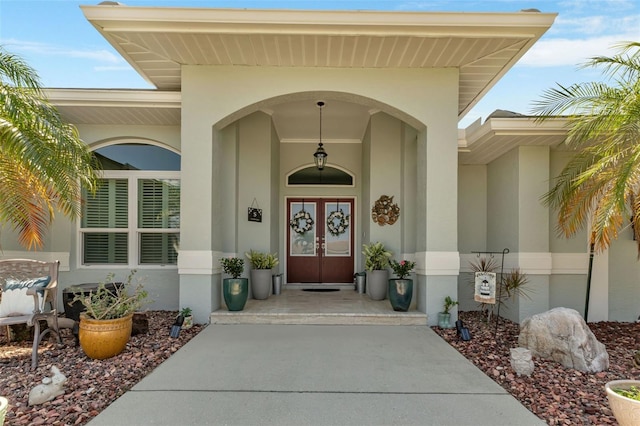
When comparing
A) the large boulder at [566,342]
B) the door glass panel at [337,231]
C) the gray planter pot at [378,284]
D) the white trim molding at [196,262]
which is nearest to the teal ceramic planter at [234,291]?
the white trim molding at [196,262]

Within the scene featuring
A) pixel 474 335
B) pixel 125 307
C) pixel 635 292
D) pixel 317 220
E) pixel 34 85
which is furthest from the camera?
pixel 317 220

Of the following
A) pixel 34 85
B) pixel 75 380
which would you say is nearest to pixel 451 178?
pixel 75 380

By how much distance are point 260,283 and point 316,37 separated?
421 cm

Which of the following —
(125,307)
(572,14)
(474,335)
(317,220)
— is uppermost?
(572,14)

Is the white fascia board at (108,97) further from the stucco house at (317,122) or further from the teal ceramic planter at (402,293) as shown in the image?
the teal ceramic planter at (402,293)

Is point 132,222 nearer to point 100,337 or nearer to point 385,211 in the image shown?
point 100,337

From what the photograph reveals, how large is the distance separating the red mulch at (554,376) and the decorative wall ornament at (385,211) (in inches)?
96.5

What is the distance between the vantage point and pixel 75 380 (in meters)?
3.78

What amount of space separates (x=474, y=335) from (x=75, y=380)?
466 centimetres

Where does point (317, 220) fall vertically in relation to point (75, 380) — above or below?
above

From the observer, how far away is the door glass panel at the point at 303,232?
9.53m

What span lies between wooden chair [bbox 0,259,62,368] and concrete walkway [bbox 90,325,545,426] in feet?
4.90

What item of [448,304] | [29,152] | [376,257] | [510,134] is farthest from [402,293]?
[29,152]

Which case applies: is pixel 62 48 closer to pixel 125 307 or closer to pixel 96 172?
pixel 96 172
